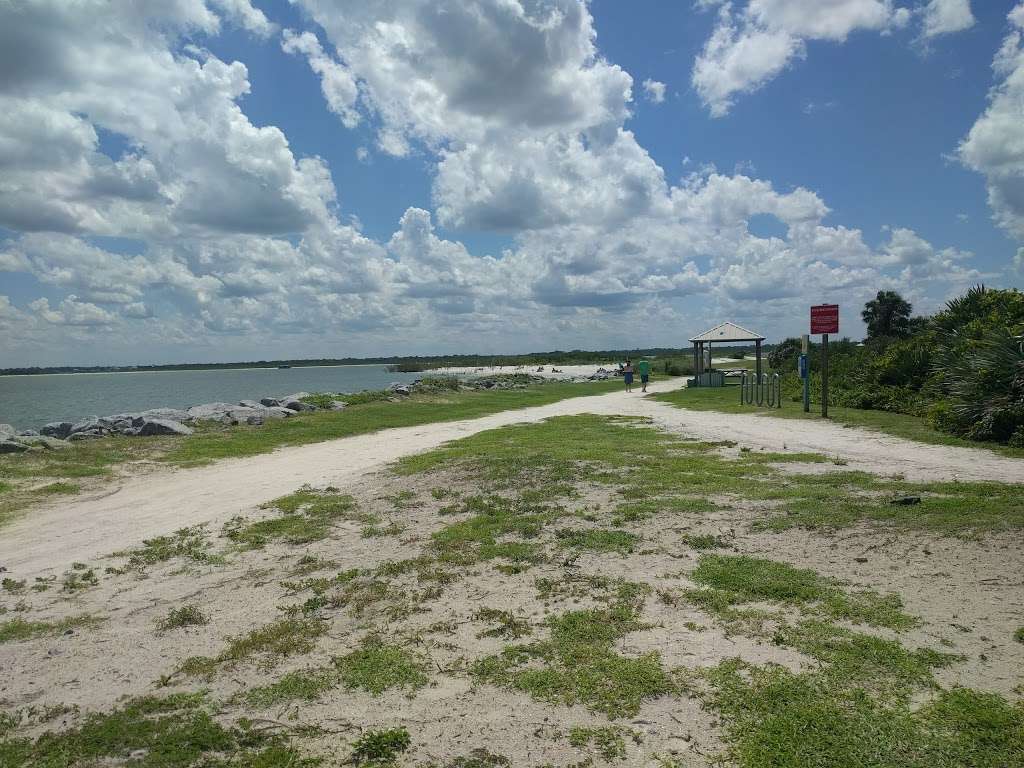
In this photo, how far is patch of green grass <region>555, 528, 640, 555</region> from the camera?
21.6 feet

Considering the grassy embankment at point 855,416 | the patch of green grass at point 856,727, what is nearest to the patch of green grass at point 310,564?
the patch of green grass at point 856,727

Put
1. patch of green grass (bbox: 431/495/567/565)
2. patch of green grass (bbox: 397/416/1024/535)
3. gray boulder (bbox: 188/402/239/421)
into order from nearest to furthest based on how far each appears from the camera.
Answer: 1. patch of green grass (bbox: 431/495/567/565)
2. patch of green grass (bbox: 397/416/1024/535)
3. gray boulder (bbox: 188/402/239/421)

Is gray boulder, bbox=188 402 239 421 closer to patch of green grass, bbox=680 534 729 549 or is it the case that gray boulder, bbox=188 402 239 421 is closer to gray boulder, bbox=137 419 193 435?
gray boulder, bbox=137 419 193 435

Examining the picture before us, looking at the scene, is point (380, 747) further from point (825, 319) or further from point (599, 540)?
point (825, 319)

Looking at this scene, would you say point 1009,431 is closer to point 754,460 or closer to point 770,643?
point 754,460

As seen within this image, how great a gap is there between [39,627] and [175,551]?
80.6 inches

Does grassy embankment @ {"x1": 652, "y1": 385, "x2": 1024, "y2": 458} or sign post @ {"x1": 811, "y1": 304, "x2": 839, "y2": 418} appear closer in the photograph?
grassy embankment @ {"x1": 652, "y1": 385, "x2": 1024, "y2": 458}

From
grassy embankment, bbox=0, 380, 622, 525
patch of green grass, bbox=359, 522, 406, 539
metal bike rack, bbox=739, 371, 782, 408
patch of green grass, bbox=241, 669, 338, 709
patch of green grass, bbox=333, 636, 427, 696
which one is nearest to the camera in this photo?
patch of green grass, bbox=241, 669, 338, 709

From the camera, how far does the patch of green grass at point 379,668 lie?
4.10 meters

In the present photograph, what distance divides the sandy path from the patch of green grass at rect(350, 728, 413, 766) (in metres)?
5.53

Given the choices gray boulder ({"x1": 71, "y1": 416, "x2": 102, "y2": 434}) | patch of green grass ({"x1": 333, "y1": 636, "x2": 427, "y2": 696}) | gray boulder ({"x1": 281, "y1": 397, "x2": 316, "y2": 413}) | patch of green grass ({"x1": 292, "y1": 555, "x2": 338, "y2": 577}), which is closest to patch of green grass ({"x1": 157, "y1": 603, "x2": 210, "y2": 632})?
patch of green grass ({"x1": 292, "y1": 555, "x2": 338, "y2": 577})

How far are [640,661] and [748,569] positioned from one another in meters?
2.02

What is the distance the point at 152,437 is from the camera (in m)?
18.9

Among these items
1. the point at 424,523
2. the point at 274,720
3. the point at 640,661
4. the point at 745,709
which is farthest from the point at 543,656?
the point at 424,523
